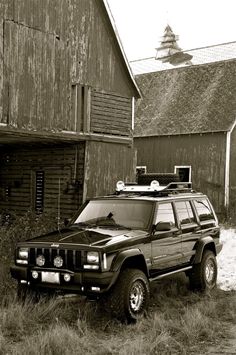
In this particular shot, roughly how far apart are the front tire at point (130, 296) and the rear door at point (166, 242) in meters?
0.63

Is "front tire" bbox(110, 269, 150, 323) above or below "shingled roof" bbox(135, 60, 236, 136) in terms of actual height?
below

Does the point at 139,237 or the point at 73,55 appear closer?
the point at 139,237

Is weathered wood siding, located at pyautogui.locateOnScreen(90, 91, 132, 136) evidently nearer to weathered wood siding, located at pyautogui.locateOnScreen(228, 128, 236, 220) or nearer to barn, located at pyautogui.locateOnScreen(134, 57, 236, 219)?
barn, located at pyautogui.locateOnScreen(134, 57, 236, 219)

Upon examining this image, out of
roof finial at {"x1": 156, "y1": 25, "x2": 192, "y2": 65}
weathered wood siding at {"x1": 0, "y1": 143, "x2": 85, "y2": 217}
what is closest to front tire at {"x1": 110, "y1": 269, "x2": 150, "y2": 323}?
weathered wood siding at {"x1": 0, "y1": 143, "x2": 85, "y2": 217}

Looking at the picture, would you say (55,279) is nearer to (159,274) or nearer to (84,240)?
(84,240)

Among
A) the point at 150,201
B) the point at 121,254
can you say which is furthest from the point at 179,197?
the point at 121,254

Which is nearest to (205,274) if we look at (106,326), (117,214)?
(117,214)

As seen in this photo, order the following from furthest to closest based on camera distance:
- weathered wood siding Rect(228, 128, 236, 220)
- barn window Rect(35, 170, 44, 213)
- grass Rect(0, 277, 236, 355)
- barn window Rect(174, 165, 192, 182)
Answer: barn window Rect(174, 165, 192, 182) < weathered wood siding Rect(228, 128, 236, 220) < barn window Rect(35, 170, 44, 213) < grass Rect(0, 277, 236, 355)

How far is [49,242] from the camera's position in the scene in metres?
7.30

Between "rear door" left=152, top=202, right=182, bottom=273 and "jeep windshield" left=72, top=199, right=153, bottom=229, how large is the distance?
0.71ft

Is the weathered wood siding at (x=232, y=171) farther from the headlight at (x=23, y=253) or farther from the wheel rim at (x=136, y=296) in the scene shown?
the headlight at (x=23, y=253)

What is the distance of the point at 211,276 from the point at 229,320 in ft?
6.94

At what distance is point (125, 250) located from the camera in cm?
712

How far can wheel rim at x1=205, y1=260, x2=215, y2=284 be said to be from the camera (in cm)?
936
